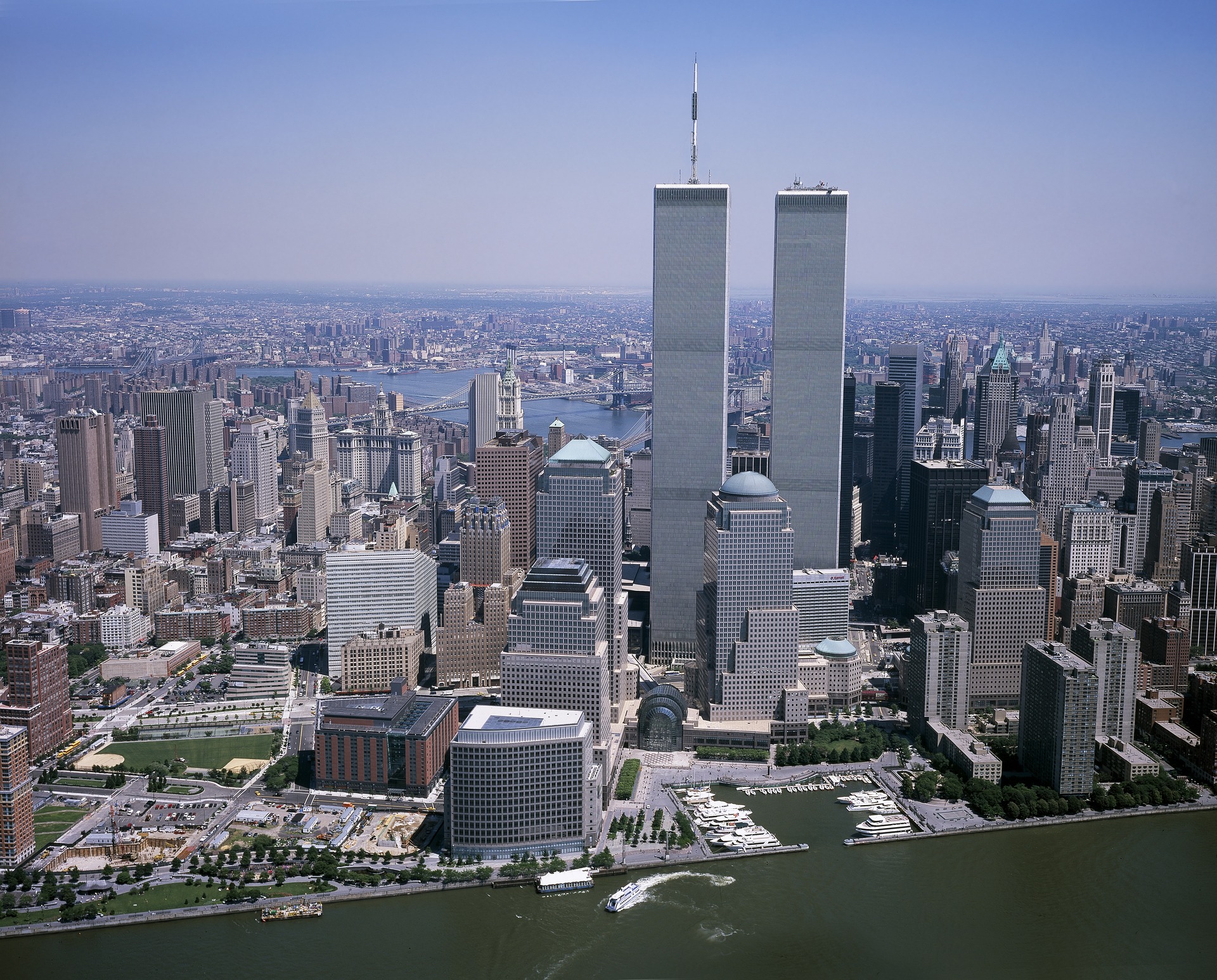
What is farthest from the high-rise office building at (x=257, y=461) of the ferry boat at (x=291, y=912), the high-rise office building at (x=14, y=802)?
the ferry boat at (x=291, y=912)

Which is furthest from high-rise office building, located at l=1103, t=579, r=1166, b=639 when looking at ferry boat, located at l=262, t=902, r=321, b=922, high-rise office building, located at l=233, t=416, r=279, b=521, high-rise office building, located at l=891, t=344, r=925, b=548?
high-rise office building, located at l=233, t=416, r=279, b=521

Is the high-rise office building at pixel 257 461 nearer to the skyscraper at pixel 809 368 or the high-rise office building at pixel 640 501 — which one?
the high-rise office building at pixel 640 501

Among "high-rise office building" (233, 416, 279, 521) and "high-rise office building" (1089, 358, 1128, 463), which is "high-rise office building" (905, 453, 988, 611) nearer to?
"high-rise office building" (1089, 358, 1128, 463)

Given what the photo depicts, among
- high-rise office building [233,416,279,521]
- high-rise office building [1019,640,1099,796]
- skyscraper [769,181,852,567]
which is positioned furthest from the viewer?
high-rise office building [233,416,279,521]

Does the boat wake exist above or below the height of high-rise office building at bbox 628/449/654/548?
below

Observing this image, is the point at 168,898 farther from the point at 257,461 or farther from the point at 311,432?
the point at 311,432
